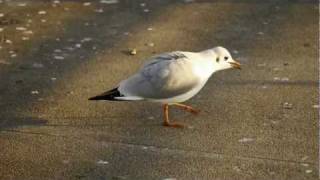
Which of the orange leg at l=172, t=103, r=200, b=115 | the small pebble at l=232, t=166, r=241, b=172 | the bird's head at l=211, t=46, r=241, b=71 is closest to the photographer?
the small pebble at l=232, t=166, r=241, b=172

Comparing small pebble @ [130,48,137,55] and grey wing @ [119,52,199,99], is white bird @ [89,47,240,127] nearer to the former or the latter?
grey wing @ [119,52,199,99]

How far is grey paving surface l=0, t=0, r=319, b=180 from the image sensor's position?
3547mm

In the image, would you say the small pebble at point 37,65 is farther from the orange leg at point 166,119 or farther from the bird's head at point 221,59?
the bird's head at point 221,59

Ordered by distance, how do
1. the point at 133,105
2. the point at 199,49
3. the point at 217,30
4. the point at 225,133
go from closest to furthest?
the point at 225,133
the point at 133,105
the point at 199,49
the point at 217,30

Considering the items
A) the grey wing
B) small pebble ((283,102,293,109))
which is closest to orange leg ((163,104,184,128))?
the grey wing

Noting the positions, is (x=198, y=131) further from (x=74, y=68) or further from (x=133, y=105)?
(x=74, y=68)

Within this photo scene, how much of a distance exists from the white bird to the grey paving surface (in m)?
0.21

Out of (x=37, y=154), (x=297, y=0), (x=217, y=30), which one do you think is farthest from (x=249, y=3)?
(x=37, y=154)

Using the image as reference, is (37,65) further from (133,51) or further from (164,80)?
(164,80)

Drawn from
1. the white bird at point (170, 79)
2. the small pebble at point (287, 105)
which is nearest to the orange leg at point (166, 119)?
the white bird at point (170, 79)

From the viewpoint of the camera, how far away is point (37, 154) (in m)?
3.65

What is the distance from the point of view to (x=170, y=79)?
384 centimetres

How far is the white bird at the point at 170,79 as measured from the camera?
3.84 metres

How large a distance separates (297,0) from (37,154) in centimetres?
379
